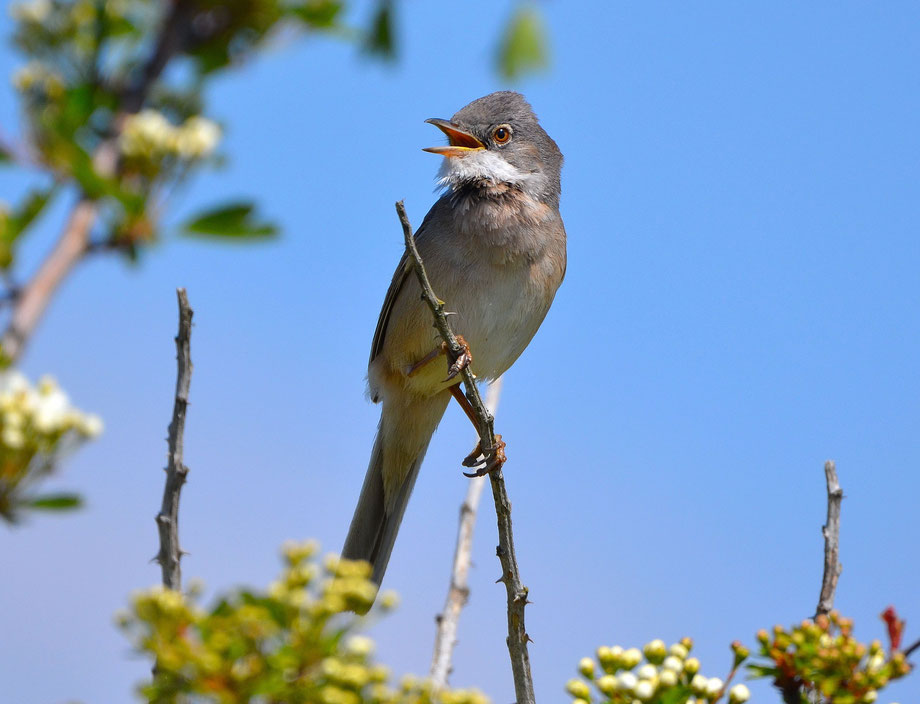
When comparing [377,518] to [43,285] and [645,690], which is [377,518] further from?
[43,285]

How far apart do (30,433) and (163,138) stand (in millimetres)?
520

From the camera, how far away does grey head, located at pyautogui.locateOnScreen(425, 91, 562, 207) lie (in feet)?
22.4

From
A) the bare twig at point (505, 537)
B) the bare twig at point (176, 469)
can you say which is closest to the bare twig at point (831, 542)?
the bare twig at point (505, 537)

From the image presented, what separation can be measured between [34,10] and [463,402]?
18.6 feet

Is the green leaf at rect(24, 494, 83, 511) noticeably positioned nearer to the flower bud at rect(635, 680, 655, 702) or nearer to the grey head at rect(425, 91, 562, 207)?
the flower bud at rect(635, 680, 655, 702)

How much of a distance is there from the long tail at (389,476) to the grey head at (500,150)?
1650 millimetres

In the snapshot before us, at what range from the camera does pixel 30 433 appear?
1533 mm

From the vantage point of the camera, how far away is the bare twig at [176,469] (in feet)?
9.25

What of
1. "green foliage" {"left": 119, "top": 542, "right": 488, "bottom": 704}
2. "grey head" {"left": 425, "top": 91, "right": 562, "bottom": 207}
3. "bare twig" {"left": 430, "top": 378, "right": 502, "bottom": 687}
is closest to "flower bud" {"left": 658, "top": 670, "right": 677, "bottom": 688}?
"green foliage" {"left": 119, "top": 542, "right": 488, "bottom": 704}

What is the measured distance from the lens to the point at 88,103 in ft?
5.07

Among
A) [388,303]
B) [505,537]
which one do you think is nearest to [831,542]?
[505,537]

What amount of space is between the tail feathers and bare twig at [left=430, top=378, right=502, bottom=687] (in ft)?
2.14

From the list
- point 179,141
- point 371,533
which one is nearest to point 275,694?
point 179,141

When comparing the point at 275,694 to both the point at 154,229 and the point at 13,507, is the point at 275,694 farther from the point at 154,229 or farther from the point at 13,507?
the point at 154,229
